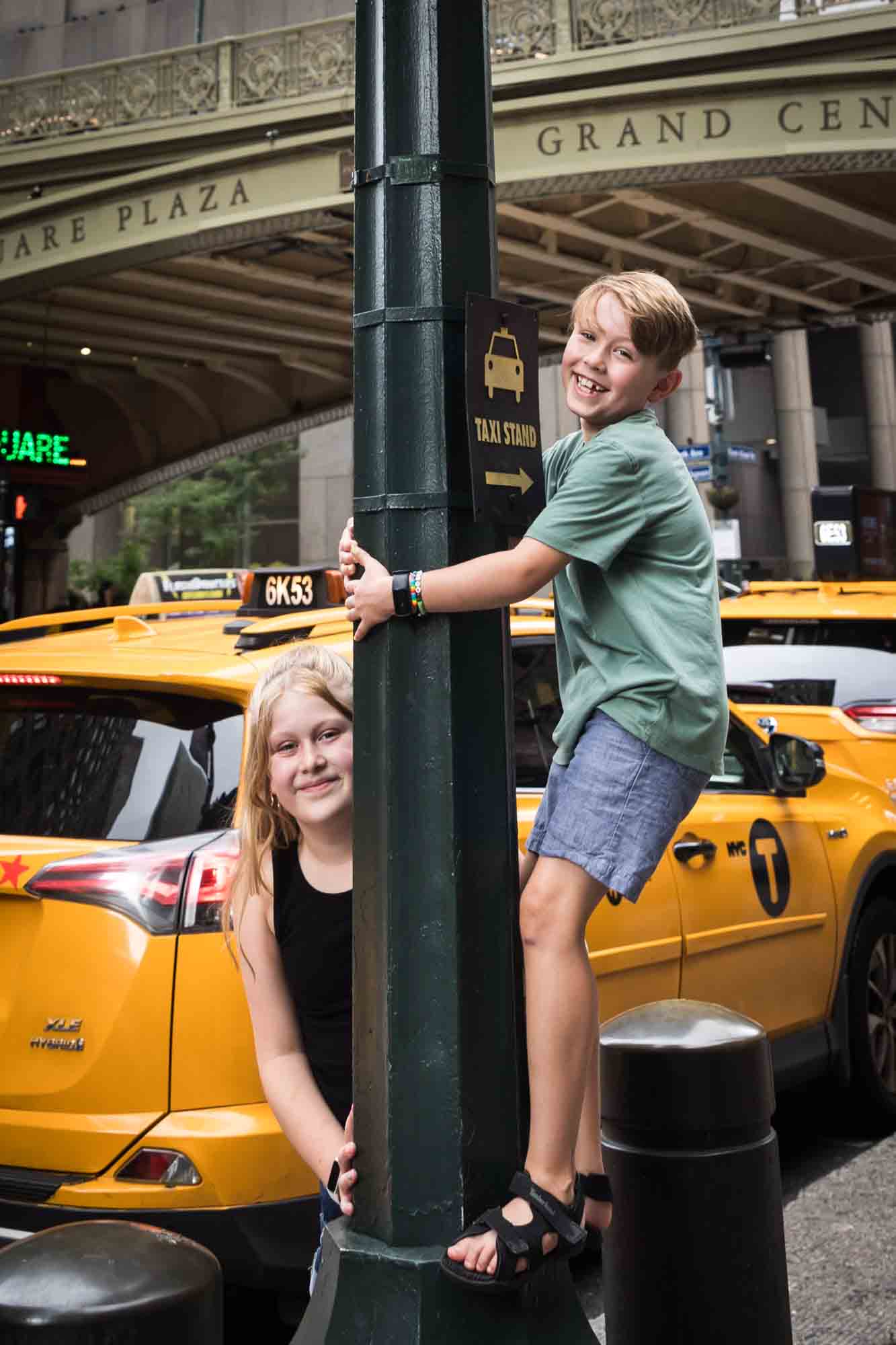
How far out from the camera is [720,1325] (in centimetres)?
335

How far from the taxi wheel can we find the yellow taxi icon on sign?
12.8ft

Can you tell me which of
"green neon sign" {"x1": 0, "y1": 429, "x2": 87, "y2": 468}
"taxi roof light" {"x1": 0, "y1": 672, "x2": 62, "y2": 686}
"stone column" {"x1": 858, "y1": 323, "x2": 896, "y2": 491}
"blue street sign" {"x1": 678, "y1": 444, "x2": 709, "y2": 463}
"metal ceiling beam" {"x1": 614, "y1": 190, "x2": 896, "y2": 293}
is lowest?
"taxi roof light" {"x1": 0, "y1": 672, "x2": 62, "y2": 686}

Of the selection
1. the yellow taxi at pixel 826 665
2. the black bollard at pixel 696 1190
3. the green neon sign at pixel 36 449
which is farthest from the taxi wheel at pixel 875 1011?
the green neon sign at pixel 36 449

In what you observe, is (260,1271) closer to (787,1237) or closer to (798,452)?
(787,1237)

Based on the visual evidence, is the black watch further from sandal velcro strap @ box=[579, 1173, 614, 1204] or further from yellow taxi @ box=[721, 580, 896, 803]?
yellow taxi @ box=[721, 580, 896, 803]

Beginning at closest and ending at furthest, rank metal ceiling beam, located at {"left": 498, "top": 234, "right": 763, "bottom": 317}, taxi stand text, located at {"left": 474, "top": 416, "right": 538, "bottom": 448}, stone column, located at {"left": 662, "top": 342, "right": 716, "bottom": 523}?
taxi stand text, located at {"left": 474, "top": 416, "right": 538, "bottom": 448} < metal ceiling beam, located at {"left": 498, "top": 234, "right": 763, "bottom": 317} < stone column, located at {"left": 662, "top": 342, "right": 716, "bottom": 523}

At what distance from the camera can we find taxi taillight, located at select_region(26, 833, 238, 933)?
3.67 metres

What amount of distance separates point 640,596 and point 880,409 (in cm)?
4665

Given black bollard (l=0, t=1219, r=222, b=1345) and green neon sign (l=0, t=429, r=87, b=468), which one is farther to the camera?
green neon sign (l=0, t=429, r=87, b=468)

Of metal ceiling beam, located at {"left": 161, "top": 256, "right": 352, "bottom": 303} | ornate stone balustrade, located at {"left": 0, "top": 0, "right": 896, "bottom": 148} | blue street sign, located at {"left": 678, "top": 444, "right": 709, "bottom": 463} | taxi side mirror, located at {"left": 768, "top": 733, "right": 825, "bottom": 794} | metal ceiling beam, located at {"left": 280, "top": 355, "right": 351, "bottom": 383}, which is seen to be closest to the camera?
taxi side mirror, located at {"left": 768, "top": 733, "right": 825, "bottom": 794}

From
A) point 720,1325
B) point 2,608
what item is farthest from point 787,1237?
point 2,608

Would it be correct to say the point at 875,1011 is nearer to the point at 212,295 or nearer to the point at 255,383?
the point at 212,295

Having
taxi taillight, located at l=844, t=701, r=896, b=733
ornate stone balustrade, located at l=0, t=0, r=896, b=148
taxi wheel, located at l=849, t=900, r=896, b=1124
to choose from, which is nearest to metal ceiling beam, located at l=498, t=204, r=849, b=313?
ornate stone balustrade, located at l=0, t=0, r=896, b=148

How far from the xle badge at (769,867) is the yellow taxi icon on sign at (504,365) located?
311 centimetres
